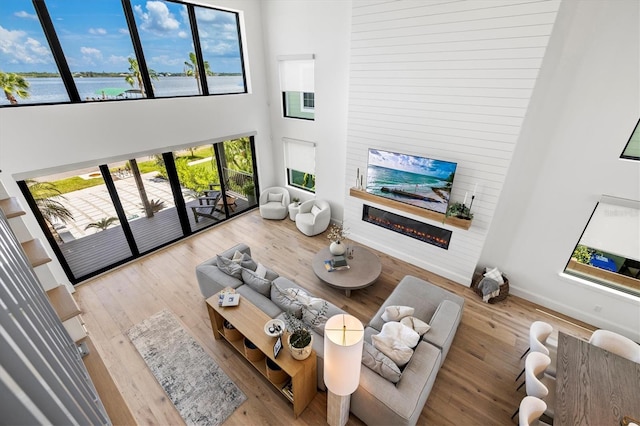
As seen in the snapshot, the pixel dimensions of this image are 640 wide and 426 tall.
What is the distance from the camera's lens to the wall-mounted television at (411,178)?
13.6 feet

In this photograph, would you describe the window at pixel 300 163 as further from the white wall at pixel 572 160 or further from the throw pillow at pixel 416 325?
the throw pillow at pixel 416 325

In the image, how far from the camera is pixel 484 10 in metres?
3.33

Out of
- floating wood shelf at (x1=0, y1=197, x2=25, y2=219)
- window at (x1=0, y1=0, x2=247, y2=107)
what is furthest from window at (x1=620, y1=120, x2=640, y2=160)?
window at (x1=0, y1=0, x2=247, y2=107)

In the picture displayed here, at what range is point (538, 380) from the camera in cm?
259

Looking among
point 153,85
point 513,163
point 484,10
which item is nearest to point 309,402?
point 513,163

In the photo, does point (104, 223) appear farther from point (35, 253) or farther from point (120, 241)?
point (35, 253)

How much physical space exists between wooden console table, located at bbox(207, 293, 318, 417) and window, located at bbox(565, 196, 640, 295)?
3.89 metres

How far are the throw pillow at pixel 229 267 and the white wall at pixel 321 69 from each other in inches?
115

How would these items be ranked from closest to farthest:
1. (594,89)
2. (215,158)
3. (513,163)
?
(594,89), (513,163), (215,158)

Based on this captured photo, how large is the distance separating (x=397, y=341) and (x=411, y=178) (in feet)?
8.41

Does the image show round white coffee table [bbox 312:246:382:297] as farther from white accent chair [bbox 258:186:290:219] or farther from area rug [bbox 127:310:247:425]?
white accent chair [bbox 258:186:290:219]

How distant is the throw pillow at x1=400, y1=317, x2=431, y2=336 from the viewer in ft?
10.2

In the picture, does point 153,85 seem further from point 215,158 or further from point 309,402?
point 309,402

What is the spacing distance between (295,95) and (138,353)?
5.41 meters
